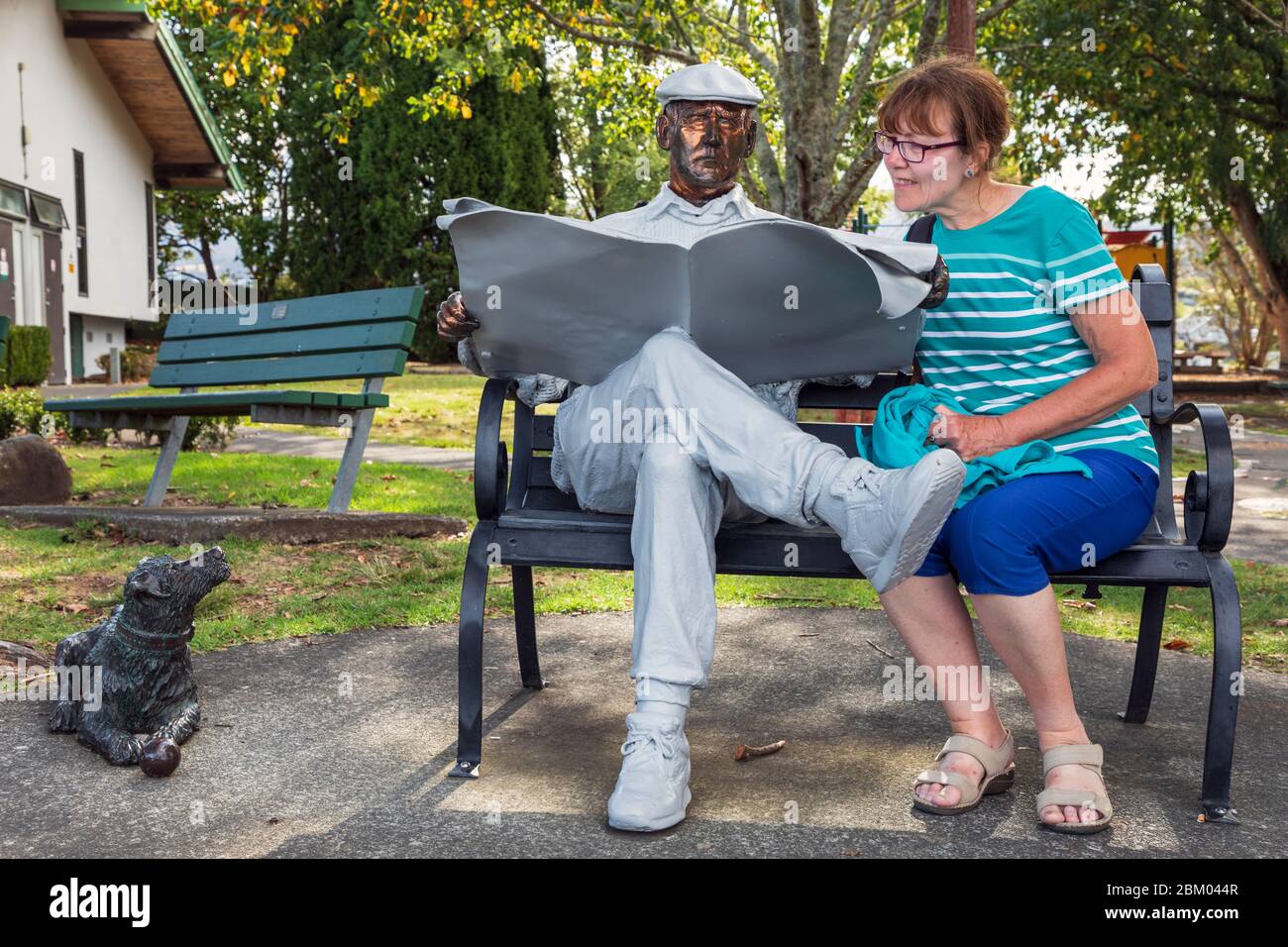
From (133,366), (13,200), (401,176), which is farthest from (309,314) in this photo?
(401,176)

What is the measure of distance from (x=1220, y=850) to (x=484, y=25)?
11120 millimetres

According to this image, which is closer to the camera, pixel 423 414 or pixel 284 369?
pixel 284 369

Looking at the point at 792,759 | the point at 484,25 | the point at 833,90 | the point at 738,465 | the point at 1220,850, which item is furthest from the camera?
the point at 484,25

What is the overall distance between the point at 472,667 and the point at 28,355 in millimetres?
12647

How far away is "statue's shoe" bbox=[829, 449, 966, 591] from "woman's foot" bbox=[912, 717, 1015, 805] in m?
0.40

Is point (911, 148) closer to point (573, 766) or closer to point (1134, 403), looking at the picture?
point (1134, 403)

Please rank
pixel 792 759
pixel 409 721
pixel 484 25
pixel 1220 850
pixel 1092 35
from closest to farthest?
1. pixel 1220 850
2. pixel 792 759
3. pixel 409 721
4. pixel 484 25
5. pixel 1092 35

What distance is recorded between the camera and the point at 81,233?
17.7m

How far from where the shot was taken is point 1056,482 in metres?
2.41

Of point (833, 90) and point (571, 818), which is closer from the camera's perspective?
point (571, 818)

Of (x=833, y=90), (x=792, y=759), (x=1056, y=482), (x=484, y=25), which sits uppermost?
(x=484, y=25)

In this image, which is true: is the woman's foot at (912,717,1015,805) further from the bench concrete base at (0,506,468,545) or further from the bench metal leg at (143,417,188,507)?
the bench metal leg at (143,417,188,507)
